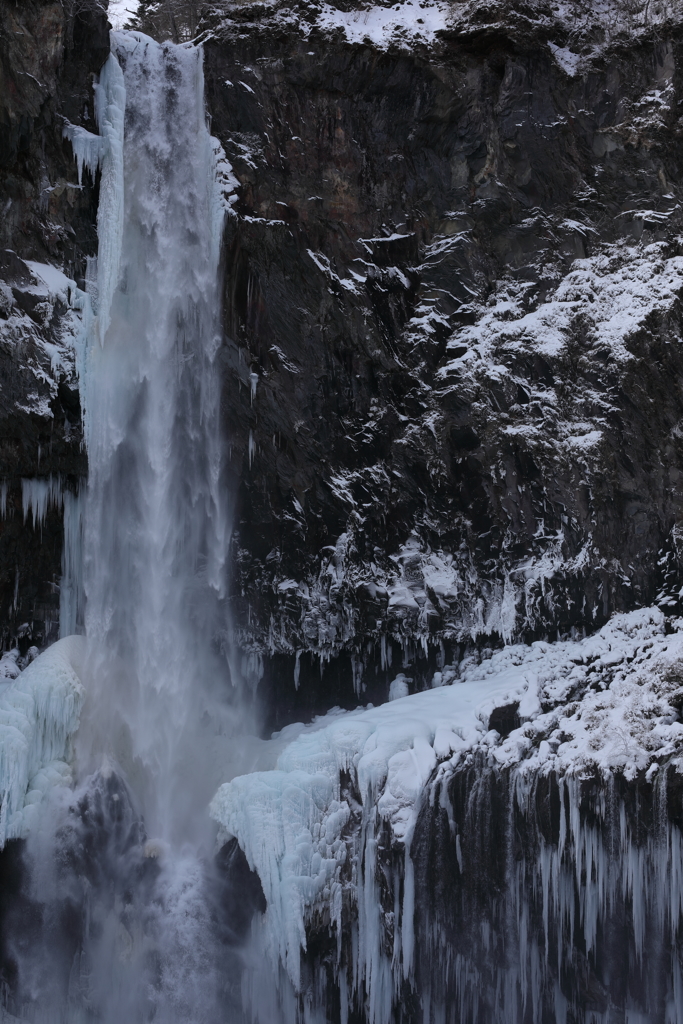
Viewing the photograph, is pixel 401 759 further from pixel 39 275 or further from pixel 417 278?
pixel 39 275

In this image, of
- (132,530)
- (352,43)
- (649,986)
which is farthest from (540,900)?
(352,43)

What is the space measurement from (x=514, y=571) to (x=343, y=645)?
Result: 307 centimetres

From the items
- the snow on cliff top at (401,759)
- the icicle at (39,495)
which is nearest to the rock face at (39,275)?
the icicle at (39,495)

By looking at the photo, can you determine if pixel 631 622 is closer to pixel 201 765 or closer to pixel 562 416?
pixel 562 416

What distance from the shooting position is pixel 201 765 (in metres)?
14.5

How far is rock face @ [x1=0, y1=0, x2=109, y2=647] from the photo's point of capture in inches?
570

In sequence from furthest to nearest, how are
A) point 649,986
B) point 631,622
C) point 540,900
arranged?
point 631,622, point 540,900, point 649,986

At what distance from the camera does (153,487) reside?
15.4 meters

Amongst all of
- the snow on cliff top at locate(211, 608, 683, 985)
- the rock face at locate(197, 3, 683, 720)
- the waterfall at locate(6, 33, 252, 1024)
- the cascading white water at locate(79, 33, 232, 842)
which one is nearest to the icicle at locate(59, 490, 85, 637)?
the waterfall at locate(6, 33, 252, 1024)

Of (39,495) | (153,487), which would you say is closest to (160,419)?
(153,487)

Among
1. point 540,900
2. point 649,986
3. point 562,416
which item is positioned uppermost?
point 562,416

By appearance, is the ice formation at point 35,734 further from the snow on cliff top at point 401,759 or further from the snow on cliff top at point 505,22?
the snow on cliff top at point 505,22

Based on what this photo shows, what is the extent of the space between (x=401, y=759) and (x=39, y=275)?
9021 mm

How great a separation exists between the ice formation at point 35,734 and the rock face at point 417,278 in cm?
334
